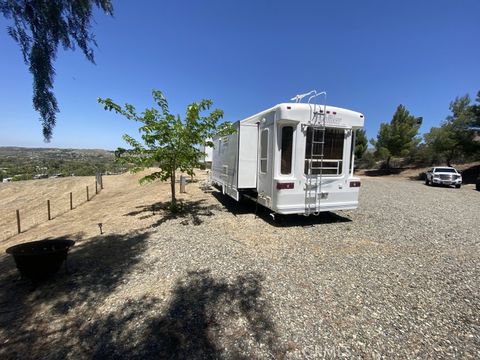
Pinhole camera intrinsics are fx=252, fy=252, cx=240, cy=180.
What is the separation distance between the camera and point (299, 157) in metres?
6.31

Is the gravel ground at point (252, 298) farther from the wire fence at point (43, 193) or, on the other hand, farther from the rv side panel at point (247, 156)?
the wire fence at point (43, 193)

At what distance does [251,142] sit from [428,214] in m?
6.63

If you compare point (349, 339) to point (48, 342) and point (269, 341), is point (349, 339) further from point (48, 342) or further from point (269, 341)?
point (48, 342)

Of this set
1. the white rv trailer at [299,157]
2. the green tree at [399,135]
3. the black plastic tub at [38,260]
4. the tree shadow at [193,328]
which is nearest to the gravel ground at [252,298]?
the tree shadow at [193,328]

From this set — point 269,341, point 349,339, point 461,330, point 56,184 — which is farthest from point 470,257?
point 56,184

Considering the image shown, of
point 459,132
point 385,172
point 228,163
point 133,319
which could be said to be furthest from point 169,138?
point 385,172

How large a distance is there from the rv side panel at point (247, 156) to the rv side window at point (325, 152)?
1540 millimetres

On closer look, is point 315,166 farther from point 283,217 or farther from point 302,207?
point 283,217

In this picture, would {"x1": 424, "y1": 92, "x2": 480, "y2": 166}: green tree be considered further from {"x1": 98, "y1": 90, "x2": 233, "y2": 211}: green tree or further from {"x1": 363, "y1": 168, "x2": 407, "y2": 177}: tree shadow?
{"x1": 98, "y1": 90, "x2": 233, "y2": 211}: green tree

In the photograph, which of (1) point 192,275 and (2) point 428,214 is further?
(2) point 428,214

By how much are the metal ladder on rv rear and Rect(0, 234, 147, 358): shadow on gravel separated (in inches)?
164

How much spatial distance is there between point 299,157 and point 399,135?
29014 millimetres

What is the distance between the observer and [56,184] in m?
21.1

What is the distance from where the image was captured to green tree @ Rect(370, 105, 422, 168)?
95.7 feet
